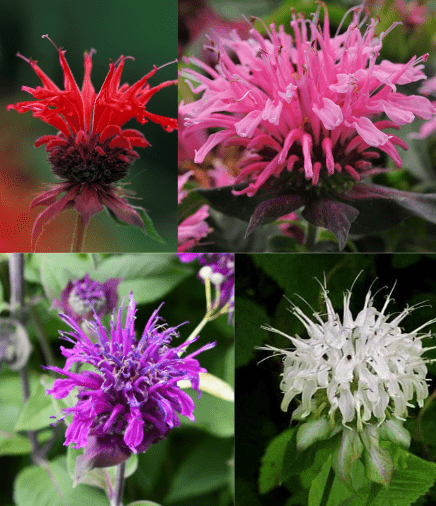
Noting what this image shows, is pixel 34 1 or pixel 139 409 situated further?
pixel 34 1

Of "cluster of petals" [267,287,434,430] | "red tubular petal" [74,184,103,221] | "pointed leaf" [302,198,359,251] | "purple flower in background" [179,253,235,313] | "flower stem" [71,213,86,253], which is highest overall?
"red tubular petal" [74,184,103,221]

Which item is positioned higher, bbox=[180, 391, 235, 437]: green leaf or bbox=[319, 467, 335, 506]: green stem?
bbox=[180, 391, 235, 437]: green leaf

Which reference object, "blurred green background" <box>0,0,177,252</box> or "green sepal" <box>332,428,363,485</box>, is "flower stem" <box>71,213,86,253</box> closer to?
"blurred green background" <box>0,0,177,252</box>

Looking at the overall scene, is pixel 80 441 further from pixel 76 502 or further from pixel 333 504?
pixel 333 504

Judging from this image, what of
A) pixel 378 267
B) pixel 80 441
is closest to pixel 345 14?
pixel 378 267

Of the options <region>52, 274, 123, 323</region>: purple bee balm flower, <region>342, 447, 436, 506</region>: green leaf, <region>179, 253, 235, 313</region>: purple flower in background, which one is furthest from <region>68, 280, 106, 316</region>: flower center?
<region>342, 447, 436, 506</region>: green leaf

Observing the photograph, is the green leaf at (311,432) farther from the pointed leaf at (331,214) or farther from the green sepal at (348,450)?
the pointed leaf at (331,214)

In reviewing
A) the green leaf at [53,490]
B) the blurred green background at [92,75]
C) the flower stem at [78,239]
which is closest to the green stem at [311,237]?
the blurred green background at [92,75]
